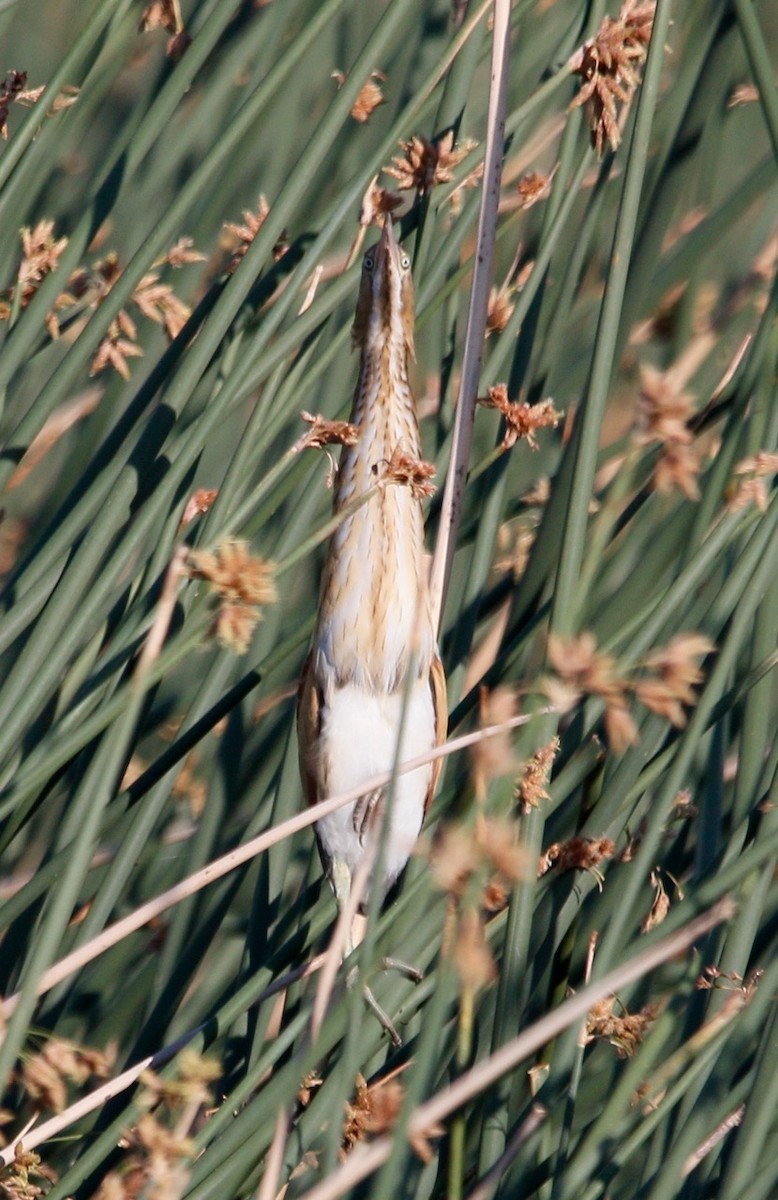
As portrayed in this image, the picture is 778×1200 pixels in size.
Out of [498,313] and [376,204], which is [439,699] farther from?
[376,204]

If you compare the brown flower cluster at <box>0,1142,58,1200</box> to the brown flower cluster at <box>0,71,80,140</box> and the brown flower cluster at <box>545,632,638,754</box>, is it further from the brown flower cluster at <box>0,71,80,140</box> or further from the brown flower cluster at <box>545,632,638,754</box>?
the brown flower cluster at <box>0,71,80,140</box>

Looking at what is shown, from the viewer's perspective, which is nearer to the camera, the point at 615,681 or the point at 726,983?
the point at 615,681

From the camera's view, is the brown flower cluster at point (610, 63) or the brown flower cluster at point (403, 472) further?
the brown flower cluster at point (610, 63)

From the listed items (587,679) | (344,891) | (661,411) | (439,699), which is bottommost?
(344,891)

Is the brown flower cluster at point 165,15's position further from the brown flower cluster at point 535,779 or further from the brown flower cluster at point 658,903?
the brown flower cluster at point 658,903

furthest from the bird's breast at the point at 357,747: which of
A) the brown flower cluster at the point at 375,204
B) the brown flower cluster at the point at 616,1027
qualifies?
the brown flower cluster at the point at 375,204

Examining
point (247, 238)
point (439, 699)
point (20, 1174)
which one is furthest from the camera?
point (439, 699)

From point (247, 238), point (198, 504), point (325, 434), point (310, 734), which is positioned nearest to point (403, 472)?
point (325, 434)
